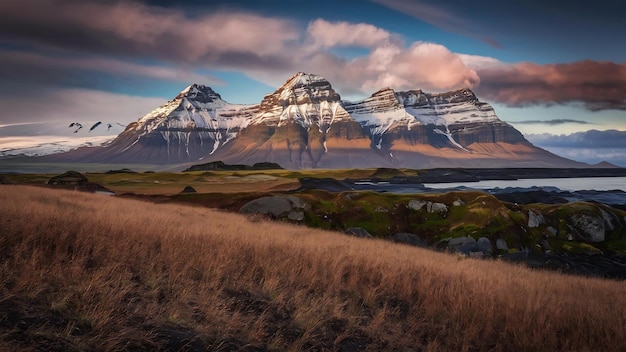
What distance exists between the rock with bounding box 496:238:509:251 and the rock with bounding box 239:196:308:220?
1780cm

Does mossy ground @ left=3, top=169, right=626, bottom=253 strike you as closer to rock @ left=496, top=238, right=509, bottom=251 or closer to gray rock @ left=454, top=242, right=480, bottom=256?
rock @ left=496, top=238, right=509, bottom=251

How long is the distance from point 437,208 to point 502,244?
8440mm

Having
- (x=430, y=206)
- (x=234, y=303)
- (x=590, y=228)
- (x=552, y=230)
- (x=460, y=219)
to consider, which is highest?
(x=234, y=303)

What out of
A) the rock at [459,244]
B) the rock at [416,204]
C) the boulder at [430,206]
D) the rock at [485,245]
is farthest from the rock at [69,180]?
the rock at [485,245]

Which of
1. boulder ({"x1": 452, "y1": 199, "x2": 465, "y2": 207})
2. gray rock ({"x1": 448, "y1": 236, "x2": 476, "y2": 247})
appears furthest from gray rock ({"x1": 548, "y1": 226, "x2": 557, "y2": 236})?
gray rock ({"x1": 448, "y1": 236, "x2": 476, "y2": 247})

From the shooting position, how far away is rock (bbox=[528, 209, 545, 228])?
40531 mm

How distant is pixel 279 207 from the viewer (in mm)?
44438

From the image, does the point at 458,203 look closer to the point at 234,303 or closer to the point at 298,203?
the point at 298,203

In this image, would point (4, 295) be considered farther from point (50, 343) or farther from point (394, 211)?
point (394, 211)

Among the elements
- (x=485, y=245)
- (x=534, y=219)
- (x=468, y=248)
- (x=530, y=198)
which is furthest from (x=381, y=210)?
(x=530, y=198)

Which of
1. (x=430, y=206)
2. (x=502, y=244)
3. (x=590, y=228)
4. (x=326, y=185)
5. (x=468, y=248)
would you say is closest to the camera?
(x=468, y=248)

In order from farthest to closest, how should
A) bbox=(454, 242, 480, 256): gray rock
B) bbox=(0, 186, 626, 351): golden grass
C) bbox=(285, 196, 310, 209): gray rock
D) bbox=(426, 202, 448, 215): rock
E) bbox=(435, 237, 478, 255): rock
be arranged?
bbox=(285, 196, 310, 209): gray rock → bbox=(426, 202, 448, 215): rock → bbox=(435, 237, 478, 255): rock → bbox=(454, 242, 480, 256): gray rock → bbox=(0, 186, 626, 351): golden grass

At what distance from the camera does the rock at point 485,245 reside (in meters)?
35.2

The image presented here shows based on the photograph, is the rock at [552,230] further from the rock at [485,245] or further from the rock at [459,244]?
the rock at [459,244]
